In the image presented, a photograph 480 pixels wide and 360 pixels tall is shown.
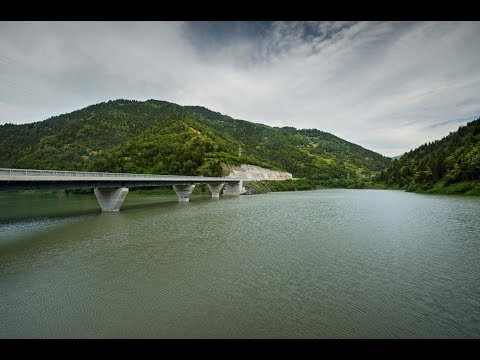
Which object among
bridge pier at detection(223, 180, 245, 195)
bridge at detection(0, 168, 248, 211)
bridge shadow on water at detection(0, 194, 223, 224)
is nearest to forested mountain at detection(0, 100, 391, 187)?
bridge pier at detection(223, 180, 245, 195)

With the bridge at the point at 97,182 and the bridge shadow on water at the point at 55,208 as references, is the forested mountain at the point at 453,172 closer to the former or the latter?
the bridge at the point at 97,182

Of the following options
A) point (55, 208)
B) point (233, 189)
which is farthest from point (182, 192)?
point (233, 189)

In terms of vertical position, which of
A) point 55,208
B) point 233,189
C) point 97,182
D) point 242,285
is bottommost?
point 55,208

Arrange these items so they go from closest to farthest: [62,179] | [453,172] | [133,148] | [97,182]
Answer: [62,179]
[97,182]
[453,172]
[133,148]

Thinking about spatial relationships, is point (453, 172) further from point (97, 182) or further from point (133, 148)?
point (133, 148)

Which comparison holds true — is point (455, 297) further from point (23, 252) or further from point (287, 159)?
point (287, 159)

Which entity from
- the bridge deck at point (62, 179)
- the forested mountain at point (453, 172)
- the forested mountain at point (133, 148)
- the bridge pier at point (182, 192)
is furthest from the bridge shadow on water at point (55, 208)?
the forested mountain at point (453, 172)
